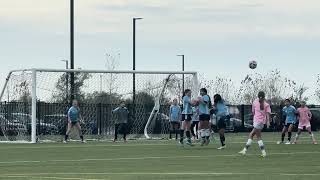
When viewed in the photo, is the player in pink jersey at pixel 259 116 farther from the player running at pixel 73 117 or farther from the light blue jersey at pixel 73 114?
the light blue jersey at pixel 73 114

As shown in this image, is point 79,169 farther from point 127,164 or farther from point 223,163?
point 223,163

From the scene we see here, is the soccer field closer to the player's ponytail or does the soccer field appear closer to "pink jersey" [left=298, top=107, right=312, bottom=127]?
the player's ponytail

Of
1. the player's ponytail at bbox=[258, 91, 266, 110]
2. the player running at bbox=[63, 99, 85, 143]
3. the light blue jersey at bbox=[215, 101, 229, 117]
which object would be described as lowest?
the player running at bbox=[63, 99, 85, 143]

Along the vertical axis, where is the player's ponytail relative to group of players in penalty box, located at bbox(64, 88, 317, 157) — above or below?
above

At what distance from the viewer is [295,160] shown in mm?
24781

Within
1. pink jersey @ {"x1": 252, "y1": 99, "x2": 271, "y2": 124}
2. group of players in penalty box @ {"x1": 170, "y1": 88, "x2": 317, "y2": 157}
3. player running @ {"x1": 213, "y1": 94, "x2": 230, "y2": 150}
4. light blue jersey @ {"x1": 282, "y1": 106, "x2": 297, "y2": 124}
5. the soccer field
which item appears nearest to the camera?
the soccer field

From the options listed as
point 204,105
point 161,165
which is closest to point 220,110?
point 204,105

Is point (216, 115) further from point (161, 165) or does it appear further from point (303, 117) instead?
point (161, 165)

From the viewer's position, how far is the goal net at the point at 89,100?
148 ft

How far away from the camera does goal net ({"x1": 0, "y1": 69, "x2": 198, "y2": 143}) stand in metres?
45.2

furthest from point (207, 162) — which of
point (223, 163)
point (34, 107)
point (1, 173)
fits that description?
point (34, 107)

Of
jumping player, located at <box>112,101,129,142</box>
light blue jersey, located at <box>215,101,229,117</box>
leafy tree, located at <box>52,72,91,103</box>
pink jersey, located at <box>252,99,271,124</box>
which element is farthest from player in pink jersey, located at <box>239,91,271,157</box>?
leafy tree, located at <box>52,72,91,103</box>

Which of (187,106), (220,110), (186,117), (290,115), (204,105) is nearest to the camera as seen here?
(220,110)

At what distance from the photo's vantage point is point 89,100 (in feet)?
163
